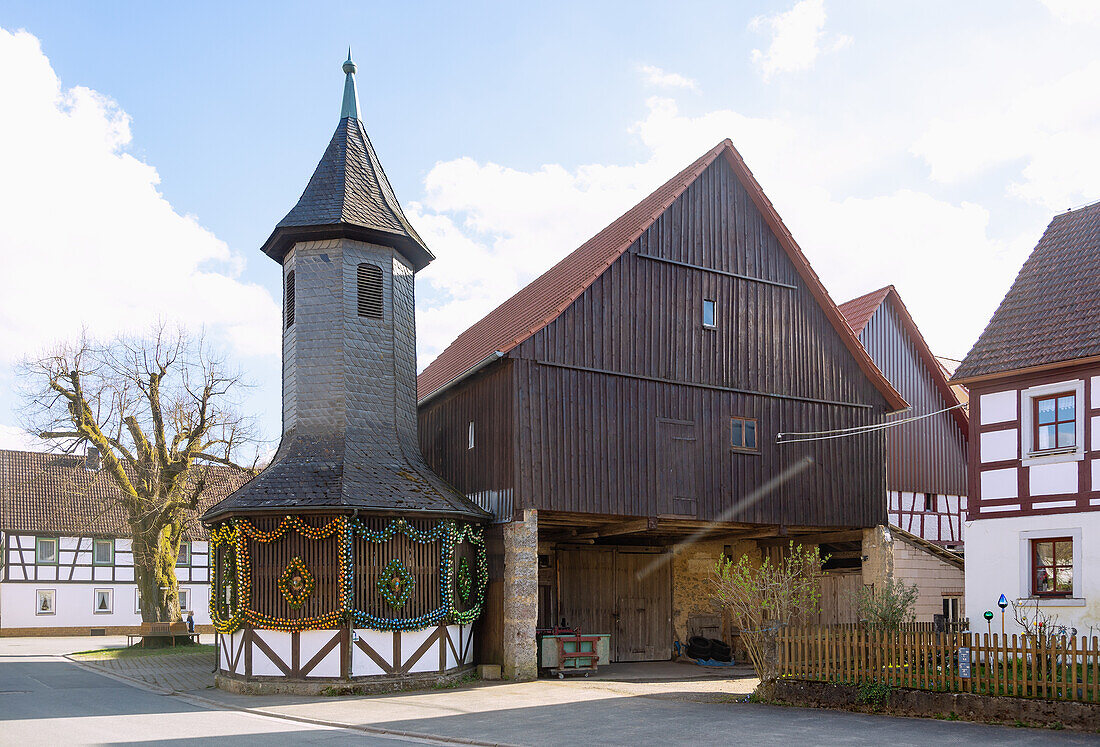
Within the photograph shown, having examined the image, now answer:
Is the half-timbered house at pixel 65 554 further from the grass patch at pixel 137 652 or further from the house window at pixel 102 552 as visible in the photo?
the grass patch at pixel 137 652

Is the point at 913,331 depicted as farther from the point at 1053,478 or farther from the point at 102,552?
the point at 102,552

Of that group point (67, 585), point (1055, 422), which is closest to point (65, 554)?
point (67, 585)

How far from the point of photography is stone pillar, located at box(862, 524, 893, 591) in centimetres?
2269

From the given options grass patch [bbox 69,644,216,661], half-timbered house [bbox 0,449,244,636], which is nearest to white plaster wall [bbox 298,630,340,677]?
grass patch [bbox 69,644,216,661]

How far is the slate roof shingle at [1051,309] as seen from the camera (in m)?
18.0

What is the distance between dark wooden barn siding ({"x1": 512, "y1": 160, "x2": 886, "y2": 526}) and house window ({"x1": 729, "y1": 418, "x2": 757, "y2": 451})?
162mm

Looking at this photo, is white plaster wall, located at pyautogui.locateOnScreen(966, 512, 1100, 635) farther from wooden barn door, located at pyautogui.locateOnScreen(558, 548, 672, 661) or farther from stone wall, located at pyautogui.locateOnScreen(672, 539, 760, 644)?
wooden barn door, located at pyautogui.locateOnScreen(558, 548, 672, 661)

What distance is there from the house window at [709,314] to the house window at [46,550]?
32.9m

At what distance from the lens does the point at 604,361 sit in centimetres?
2028

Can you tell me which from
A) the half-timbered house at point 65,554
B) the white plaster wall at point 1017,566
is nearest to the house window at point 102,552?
the half-timbered house at point 65,554

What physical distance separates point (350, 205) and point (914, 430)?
60.0 ft

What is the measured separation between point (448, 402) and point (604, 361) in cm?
449

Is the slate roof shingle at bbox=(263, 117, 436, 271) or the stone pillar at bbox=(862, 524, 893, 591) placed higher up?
the slate roof shingle at bbox=(263, 117, 436, 271)

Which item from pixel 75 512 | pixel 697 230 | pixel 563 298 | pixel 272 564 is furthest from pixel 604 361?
pixel 75 512
